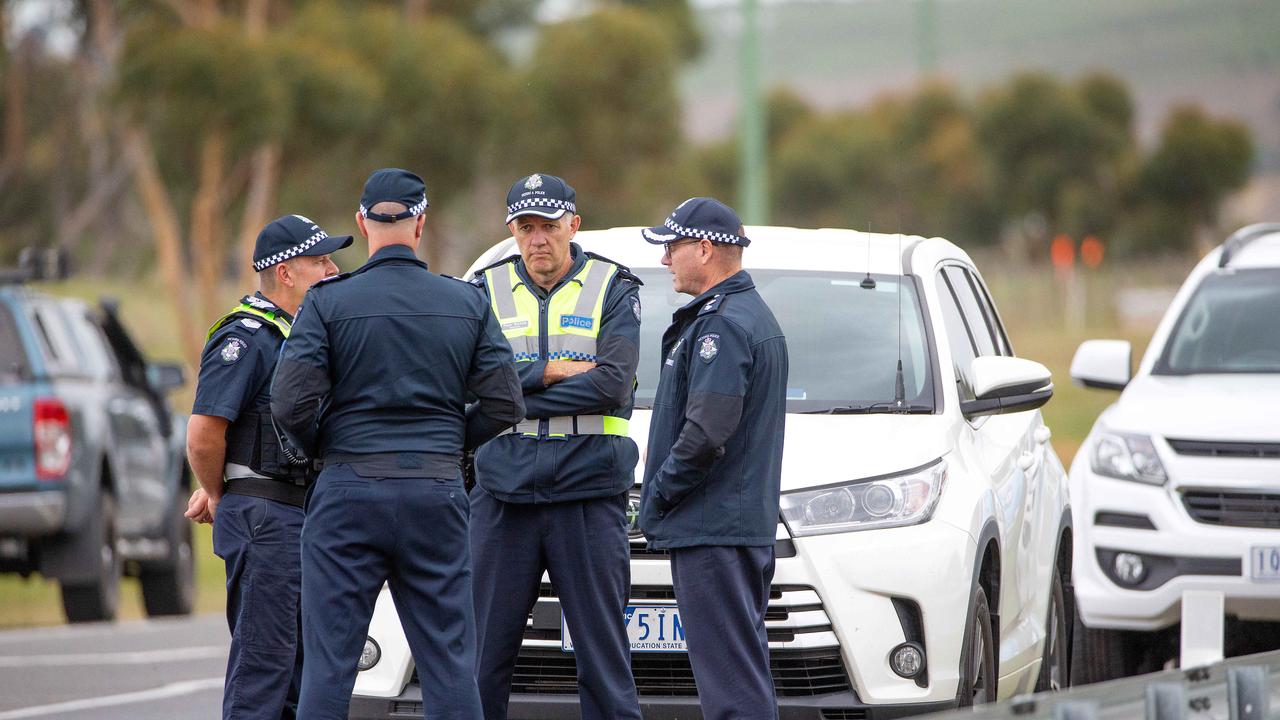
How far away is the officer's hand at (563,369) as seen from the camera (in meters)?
6.57

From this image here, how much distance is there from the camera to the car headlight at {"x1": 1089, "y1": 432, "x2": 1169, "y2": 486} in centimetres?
888

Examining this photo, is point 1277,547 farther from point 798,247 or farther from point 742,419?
point 742,419

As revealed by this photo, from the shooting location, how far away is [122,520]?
1432 cm

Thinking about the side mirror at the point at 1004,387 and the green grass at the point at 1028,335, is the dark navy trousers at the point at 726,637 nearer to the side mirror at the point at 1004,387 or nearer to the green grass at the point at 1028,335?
the side mirror at the point at 1004,387

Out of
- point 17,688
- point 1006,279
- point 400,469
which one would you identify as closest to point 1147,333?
point 1006,279

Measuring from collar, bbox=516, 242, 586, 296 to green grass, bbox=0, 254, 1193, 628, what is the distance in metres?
10.8

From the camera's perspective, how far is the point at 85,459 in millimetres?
13375

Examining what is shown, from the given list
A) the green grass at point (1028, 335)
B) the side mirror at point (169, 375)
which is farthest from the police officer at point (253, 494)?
the green grass at point (1028, 335)

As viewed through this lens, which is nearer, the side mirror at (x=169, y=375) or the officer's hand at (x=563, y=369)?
the officer's hand at (x=563, y=369)

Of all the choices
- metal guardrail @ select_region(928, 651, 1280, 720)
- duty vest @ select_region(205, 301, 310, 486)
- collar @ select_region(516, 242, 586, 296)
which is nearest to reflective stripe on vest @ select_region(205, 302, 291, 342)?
duty vest @ select_region(205, 301, 310, 486)

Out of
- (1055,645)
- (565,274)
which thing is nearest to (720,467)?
(565,274)

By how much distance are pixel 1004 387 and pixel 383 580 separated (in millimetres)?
2522

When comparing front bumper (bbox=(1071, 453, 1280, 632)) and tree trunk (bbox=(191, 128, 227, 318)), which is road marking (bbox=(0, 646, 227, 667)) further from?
tree trunk (bbox=(191, 128, 227, 318))

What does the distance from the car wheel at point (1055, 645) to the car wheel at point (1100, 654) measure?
12 centimetres
